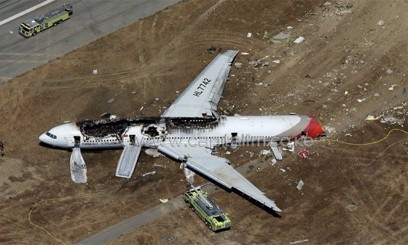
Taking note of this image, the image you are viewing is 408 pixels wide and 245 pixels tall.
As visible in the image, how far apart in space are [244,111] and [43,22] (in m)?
26.7

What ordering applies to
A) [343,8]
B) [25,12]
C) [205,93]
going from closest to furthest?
[205,93] → [343,8] → [25,12]

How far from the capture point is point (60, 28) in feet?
272

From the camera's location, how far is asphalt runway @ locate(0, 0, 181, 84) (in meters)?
78.3

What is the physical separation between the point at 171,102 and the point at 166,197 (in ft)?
44.0

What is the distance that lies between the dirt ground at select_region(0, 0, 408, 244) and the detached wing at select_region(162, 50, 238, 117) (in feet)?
6.75

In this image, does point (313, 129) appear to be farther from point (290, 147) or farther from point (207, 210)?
point (207, 210)

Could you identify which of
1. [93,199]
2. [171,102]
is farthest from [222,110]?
[93,199]

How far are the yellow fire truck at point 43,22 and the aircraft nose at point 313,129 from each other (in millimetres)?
33449

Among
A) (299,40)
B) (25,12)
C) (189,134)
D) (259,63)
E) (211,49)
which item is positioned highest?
(25,12)

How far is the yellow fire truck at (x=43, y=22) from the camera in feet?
266

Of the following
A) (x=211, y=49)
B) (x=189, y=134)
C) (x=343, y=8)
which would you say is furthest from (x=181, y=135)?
(x=343, y=8)

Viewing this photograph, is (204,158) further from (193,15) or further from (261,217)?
(193,15)

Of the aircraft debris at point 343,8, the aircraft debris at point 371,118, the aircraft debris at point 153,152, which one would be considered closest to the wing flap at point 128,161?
the aircraft debris at point 153,152

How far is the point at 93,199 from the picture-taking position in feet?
203
